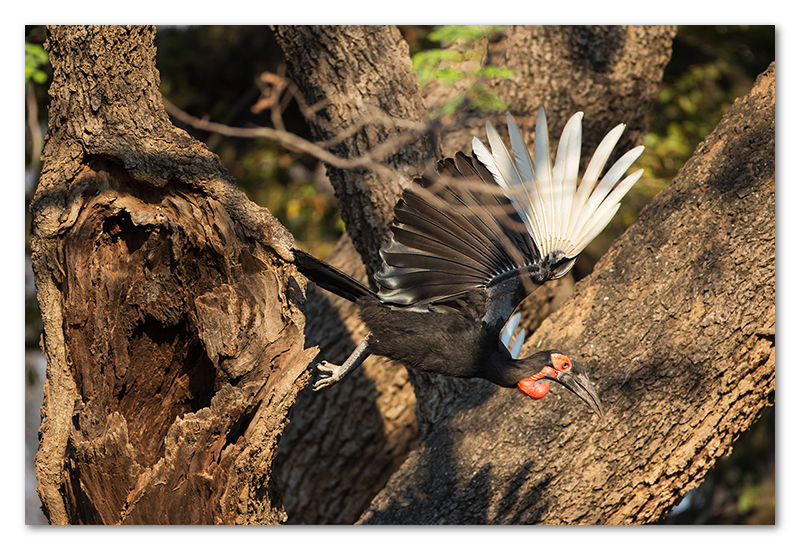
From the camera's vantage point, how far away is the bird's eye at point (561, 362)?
1854 mm

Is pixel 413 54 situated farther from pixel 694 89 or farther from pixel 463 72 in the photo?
pixel 694 89

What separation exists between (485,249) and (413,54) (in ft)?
6.23

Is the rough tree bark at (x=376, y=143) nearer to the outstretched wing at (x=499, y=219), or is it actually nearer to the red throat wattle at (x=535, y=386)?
the outstretched wing at (x=499, y=219)

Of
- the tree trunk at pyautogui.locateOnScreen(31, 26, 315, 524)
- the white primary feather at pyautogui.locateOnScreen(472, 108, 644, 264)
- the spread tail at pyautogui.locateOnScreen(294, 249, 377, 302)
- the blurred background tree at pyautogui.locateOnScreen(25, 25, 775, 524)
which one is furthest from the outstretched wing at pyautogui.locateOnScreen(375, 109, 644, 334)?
the blurred background tree at pyautogui.locateOnScreen(25, 25, 775, 524)

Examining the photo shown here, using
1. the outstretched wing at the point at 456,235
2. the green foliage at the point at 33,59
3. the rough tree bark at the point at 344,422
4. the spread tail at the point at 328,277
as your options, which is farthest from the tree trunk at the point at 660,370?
the green foliage at the point at 33,59

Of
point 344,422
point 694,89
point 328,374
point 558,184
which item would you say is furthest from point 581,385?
point 694,89

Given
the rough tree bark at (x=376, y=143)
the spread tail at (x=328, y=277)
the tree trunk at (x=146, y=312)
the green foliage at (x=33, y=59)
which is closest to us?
the tree trunk at (x=146, y=312)

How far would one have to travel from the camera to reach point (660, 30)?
2.44 metres

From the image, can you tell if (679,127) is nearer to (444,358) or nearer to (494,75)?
(494,75)

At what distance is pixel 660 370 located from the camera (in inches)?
70.7

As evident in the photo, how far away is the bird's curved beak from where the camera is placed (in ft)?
5.87

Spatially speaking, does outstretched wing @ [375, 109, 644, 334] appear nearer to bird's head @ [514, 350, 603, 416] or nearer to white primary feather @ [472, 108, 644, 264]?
white primary feather @ [472, 108, 644, 264]
